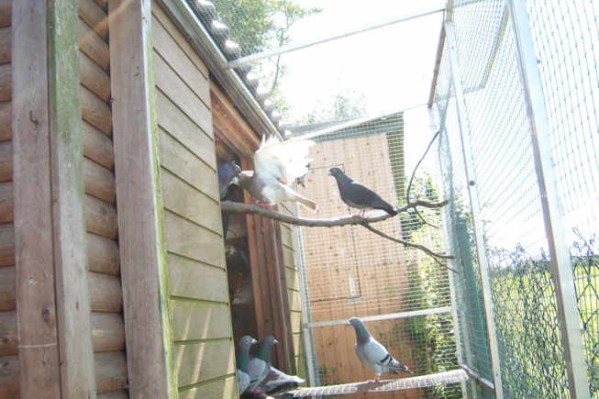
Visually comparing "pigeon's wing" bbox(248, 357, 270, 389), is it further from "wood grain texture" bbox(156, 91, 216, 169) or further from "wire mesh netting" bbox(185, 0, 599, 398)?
"wood grain texture" bbox(156, 91, 216, 169)

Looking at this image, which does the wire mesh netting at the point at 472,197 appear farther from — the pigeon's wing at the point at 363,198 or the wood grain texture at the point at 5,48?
the wood grain texture at the point at 5,48

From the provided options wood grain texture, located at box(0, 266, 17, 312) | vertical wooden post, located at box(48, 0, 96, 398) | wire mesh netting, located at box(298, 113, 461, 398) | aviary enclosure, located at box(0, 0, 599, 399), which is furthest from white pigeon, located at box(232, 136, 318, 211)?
vertical wooden post, located at box(48, 0, 96, 398)

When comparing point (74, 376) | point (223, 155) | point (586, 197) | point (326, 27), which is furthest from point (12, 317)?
point (223, 155)

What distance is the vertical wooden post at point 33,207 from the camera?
1.39m

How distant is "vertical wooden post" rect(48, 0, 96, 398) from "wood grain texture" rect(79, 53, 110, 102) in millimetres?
573

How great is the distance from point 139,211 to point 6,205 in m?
0.42

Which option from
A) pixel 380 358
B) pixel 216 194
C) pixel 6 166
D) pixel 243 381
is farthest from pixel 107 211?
pixel 380 358

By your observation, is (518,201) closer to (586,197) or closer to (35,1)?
(586,197)

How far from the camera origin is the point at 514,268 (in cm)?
284

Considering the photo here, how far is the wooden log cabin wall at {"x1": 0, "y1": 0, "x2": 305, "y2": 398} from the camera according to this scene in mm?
1424

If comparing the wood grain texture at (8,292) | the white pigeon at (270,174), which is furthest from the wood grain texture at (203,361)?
the white pigeon at (270,174)

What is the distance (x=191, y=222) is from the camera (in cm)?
294

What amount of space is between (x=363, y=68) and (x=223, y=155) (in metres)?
9.67

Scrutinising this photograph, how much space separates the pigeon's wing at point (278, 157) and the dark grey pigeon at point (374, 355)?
74.4 inches
